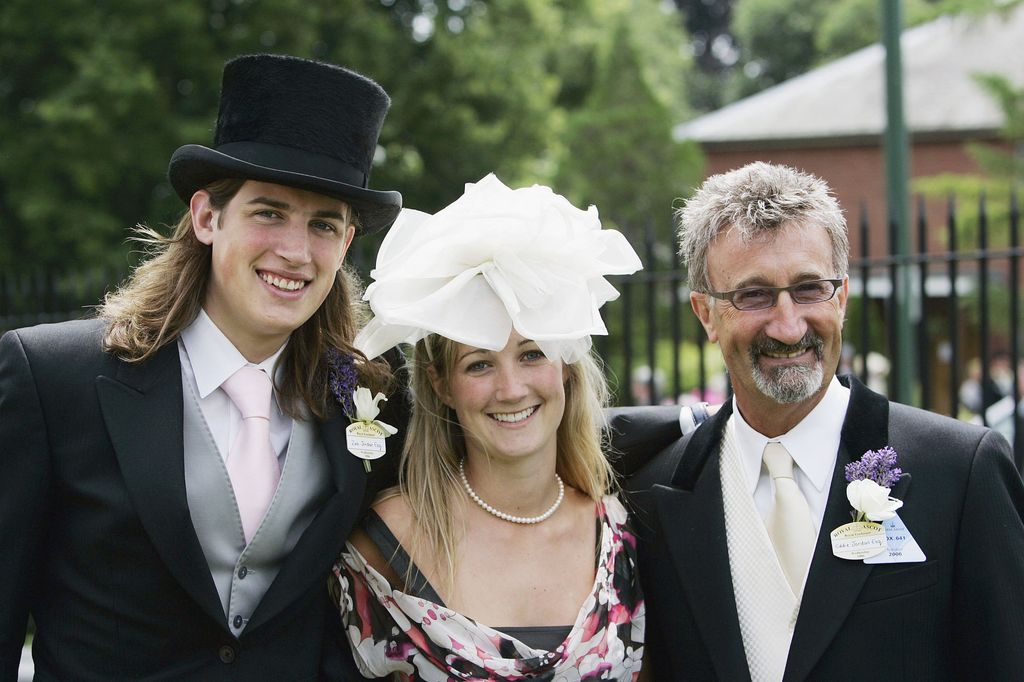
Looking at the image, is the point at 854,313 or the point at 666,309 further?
the point at 854,313

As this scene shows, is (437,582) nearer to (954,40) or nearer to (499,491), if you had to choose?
(499,491)

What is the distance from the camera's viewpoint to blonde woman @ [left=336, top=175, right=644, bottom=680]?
9.75 feet

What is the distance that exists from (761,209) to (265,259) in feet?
4.34

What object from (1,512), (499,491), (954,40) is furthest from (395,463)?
(954,40)

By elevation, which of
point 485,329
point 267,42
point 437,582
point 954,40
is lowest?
point 437,582

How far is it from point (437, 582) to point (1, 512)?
3.77 feet

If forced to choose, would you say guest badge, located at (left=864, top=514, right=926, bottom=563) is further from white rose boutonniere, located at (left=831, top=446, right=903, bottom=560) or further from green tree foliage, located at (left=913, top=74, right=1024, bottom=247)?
green tree foliage, located at (left=913, top=74, right=1024, bottom=247)

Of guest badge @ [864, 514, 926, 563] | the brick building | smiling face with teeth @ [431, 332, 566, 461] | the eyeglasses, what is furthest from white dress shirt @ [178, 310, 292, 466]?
the brick building

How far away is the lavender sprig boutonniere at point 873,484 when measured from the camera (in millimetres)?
2633

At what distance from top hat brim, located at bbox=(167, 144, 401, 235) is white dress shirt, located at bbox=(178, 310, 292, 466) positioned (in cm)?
37

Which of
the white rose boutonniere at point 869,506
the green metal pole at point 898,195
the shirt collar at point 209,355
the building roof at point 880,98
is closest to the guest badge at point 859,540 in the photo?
the white rose boutonniere at point 869,506

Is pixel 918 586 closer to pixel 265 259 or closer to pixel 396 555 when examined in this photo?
pixel 396 555

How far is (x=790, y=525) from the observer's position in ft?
9.07

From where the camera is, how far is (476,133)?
12.7 m
